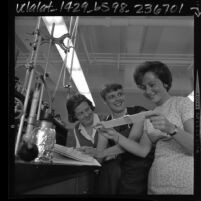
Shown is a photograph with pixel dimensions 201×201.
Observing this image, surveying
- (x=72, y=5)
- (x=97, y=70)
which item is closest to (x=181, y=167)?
(x=97, y=70)

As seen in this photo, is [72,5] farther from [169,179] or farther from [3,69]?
[169,179]

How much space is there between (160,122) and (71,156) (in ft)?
1.34

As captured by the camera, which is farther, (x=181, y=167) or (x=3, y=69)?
(x=3, y=69)

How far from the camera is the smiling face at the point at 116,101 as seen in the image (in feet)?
4.30

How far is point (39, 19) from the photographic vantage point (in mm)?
1354

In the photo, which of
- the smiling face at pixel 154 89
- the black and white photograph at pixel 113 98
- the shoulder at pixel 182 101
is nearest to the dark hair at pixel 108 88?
the black and white photograph at pixel 113 98

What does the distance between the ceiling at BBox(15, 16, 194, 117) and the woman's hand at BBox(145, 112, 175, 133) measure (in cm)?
12

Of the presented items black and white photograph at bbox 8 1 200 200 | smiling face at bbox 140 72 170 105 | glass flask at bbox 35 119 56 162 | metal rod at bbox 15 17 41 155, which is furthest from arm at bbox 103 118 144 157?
metal rod at bbox 15 17 41 155

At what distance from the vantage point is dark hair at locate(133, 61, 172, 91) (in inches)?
51.7

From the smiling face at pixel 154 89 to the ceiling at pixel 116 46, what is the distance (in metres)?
0.04

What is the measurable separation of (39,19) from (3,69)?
28 cm

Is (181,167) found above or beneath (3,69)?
beneath

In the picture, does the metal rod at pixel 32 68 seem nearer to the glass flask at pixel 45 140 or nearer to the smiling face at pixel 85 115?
the glass flask at pixel 45 140

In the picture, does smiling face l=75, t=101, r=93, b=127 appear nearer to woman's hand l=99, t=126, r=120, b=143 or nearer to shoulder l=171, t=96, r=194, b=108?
woman's hand l=99, t=126, r=120, b=143
